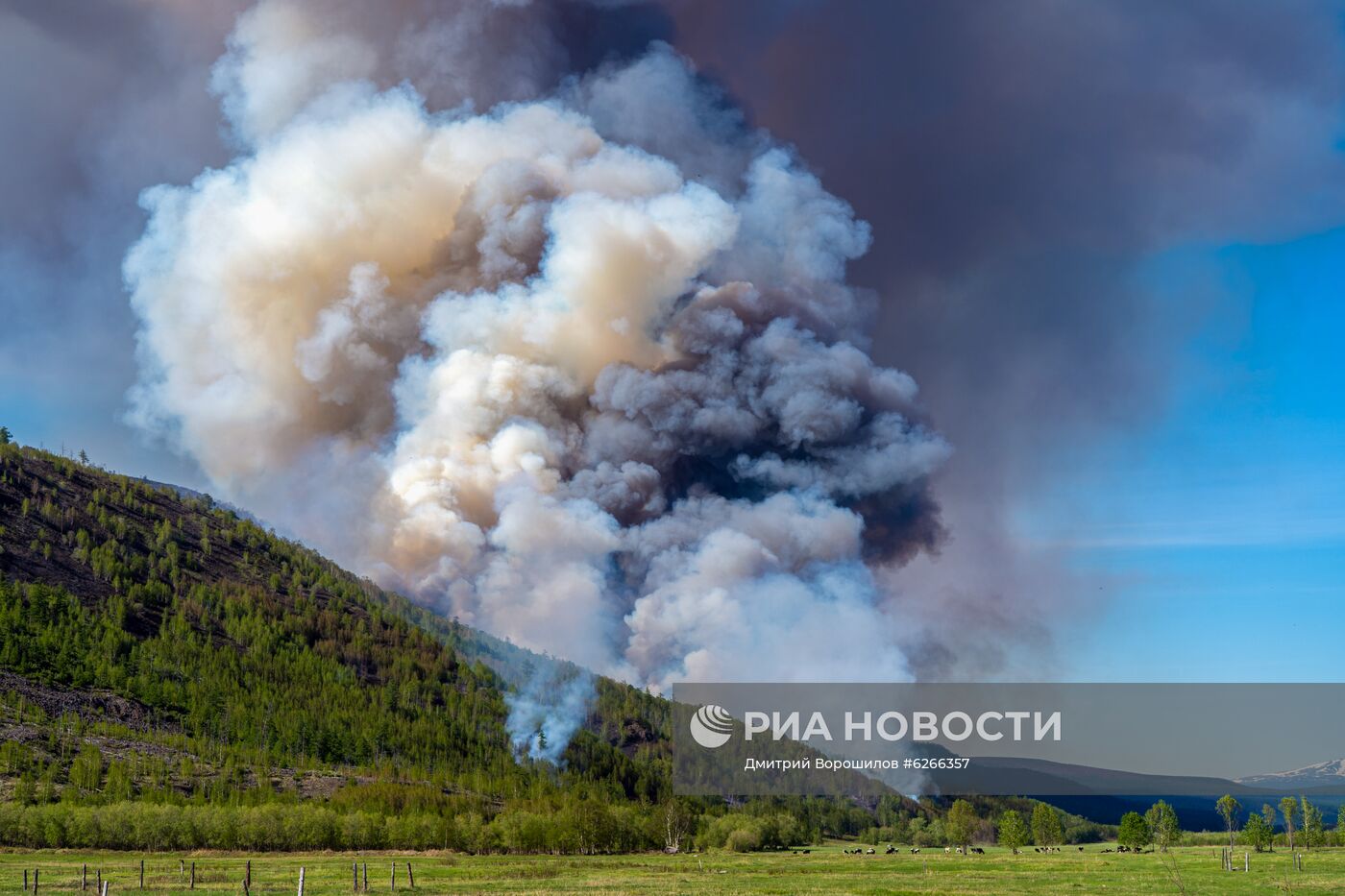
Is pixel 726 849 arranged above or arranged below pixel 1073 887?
below

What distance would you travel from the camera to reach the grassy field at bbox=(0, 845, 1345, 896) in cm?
6694

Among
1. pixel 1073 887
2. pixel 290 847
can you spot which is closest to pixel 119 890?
pixel 1073 887

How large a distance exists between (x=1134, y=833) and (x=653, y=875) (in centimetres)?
12958

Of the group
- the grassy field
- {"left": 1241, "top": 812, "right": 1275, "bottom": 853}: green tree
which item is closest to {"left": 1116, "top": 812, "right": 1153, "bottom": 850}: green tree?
{"left": 1241, "top": 812, "right": 1275, "bottom": 853}: green tree

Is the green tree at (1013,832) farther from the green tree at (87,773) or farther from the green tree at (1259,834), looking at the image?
the green tree at (87,773)

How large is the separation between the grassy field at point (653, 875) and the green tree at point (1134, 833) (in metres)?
77.6

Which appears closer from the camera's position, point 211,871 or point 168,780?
point 211,871

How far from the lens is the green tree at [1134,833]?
18562cm

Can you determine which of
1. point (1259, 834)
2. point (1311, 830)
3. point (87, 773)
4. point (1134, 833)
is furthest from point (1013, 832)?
point (87, 773)

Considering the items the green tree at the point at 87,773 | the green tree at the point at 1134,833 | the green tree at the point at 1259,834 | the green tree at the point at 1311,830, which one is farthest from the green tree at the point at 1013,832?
the green tree at the point at 87,773

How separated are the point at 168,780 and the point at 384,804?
3332cm

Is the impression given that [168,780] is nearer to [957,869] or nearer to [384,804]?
[384,804]

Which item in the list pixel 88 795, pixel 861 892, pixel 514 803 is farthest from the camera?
pixel 514 803

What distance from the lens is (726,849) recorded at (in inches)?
6427
